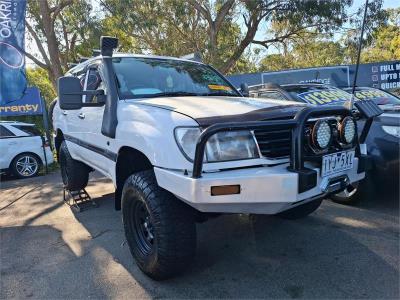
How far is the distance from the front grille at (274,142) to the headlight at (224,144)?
0.19 ft

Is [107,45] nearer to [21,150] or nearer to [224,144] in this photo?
[224,144]

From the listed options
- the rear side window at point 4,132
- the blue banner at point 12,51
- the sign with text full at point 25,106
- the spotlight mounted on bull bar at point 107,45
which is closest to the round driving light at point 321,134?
the spotlight mounted on bull bar at point 107,45

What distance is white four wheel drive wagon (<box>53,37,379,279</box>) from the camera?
255 centimetres

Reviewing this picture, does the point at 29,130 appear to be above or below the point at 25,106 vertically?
below

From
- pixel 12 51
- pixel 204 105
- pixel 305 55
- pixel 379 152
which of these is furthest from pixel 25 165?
pixel 305 55

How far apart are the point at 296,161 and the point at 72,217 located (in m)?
3.49

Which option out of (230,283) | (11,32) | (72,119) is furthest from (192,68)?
(11,32)

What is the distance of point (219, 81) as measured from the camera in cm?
450

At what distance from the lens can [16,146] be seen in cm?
944

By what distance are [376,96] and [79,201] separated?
4682 millimetres

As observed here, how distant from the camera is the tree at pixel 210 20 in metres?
15.2

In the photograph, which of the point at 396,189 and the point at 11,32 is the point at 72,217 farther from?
the point at 11,32

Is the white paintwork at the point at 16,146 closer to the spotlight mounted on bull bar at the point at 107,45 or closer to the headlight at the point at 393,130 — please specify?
the spotlight mounted on bull bar at the point at 107,45

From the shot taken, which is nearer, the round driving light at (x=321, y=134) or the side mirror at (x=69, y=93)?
the round driving light at (x=321, y=134)
